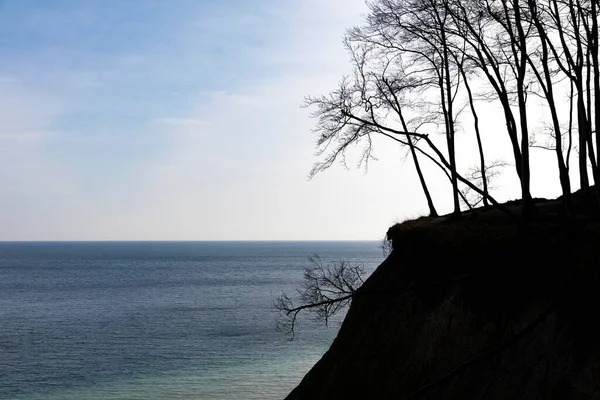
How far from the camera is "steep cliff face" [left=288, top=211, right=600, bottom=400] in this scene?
1285 cm

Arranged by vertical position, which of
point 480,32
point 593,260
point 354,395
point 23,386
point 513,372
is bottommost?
point 23,386

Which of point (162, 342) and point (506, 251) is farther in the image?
point (162, 342)

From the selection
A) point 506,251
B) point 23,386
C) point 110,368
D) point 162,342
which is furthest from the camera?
point 162,342

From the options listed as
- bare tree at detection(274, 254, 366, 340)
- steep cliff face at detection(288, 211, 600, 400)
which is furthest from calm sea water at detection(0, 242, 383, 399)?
steep cliff face at detection(288, 211, 600, 400)

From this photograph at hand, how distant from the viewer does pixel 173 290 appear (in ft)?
390

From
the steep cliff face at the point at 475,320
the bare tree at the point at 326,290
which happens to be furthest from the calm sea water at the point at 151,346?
the steep cliff face at the point at 475,320

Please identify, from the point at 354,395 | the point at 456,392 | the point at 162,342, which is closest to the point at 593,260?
the point at 456,392

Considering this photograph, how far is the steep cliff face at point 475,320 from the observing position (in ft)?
42.2

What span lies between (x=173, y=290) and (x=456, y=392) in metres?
108

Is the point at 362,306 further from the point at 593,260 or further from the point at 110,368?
the point at 110,368

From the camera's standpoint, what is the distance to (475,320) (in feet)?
52.1

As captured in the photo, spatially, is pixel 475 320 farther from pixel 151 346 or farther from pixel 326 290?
pixel 151 346

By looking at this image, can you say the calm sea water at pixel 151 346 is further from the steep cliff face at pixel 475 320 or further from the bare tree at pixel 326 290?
the steep cliff face at pixel 475 320

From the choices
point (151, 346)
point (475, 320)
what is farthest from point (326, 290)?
point (151, 346)
